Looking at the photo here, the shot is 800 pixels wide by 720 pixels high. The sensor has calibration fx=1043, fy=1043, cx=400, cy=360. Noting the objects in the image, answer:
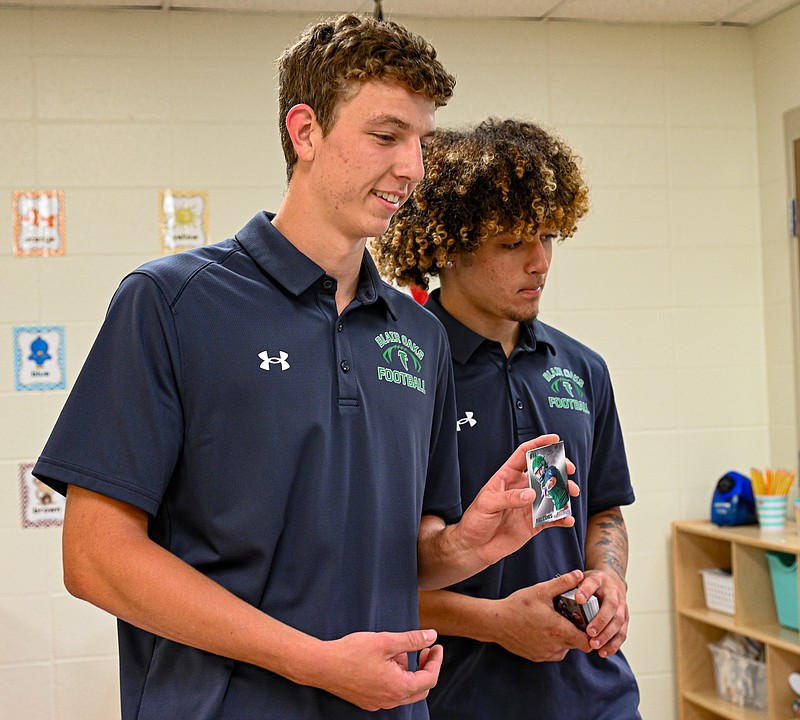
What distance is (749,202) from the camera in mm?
4070

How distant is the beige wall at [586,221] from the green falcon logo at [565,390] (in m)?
1.82

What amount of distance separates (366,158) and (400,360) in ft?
0.99

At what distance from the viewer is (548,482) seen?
1.56m

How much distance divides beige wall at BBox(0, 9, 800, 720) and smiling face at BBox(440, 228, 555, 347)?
1.82 metres

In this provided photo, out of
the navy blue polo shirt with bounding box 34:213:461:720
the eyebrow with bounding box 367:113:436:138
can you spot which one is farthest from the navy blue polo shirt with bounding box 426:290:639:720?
the eyebrow with bounding box 367:113:436:138

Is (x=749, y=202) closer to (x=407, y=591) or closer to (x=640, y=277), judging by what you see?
(x=640, y=277)

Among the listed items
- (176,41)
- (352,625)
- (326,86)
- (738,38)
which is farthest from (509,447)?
(738,38)

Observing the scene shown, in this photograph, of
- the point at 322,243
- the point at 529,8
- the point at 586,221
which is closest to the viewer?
the point at 322,243

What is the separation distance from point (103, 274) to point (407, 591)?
2449 millimetres

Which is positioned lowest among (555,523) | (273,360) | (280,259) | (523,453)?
(555,523)

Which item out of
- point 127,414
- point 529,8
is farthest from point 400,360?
point 529,8

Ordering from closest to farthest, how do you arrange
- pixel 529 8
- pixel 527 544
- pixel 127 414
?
pixel 127 414 → pixel 527 544 → pixel 529 8

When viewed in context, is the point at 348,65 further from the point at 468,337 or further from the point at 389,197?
the point at 468,337

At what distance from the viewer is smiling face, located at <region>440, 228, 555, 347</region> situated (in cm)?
202
